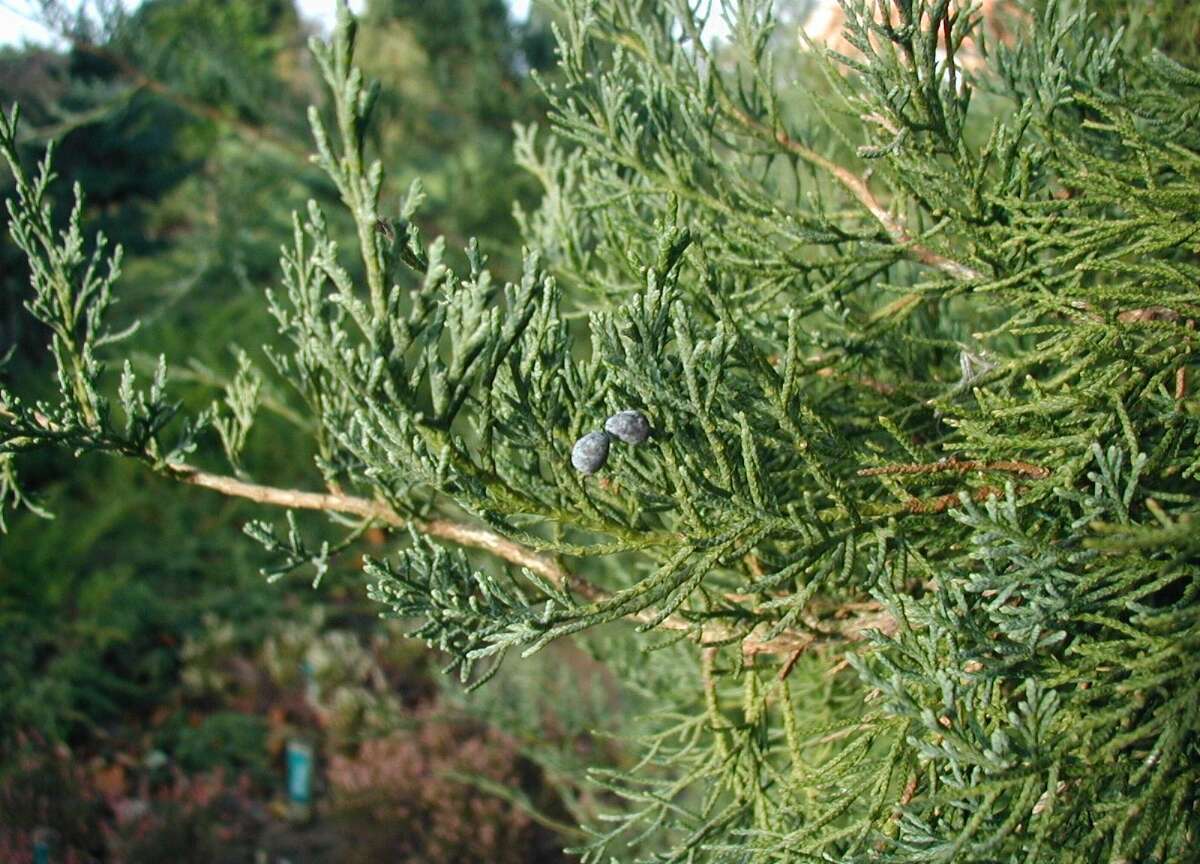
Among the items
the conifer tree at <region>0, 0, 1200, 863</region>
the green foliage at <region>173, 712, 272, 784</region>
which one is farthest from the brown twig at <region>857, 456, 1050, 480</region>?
the green foliage at <region>173, 712, 272, 784</region>

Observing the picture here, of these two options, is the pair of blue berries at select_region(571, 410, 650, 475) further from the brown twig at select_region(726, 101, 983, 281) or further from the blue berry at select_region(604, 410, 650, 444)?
the brown twig at select_region(726, 101, 983, 281)

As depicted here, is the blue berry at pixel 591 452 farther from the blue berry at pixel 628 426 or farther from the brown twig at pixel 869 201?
the brown twig at pixel 869 201

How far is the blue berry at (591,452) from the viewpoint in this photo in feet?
4.38

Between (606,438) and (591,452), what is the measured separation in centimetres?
3

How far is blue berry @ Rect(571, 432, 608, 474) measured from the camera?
4.38 feet

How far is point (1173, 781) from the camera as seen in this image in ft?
4.49

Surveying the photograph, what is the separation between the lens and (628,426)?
4.35 ft

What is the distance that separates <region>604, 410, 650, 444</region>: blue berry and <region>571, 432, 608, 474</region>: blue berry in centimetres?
2

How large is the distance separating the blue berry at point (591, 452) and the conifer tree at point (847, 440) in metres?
0.01

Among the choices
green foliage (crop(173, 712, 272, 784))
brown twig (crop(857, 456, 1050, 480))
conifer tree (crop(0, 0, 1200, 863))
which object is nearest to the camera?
conifer tree (crop(0, 0, 1200, 863))

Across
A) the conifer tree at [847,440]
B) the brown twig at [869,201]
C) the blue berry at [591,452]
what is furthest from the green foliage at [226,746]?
the blue berry at [591,452]

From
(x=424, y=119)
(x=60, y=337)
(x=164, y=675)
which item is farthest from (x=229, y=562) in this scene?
(x=60, y=337)

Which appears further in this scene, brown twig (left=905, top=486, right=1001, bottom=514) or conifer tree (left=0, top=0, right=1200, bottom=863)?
brown twig (left=905, top=486, right=1001, bottom=514)

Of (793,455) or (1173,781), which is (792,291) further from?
(1173,781)
